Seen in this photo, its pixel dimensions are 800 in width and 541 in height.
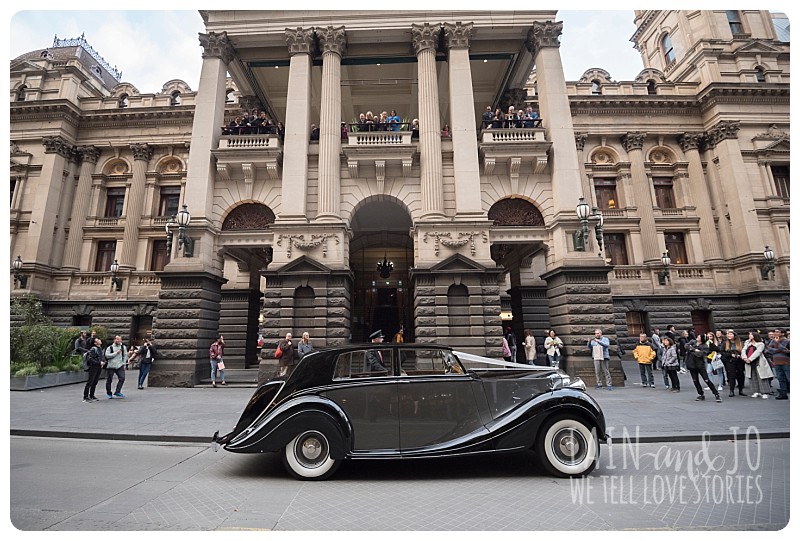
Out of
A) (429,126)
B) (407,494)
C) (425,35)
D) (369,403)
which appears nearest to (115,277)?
(429,126)

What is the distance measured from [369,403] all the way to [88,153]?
36.0 meters

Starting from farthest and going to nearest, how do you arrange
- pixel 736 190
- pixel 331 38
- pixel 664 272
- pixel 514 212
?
1. pixel 736 190
2. pixel 664 272
3. pixel 331 38
4. pixel 514 212

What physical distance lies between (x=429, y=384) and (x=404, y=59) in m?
21.4

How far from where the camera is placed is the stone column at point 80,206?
2836 centimetres

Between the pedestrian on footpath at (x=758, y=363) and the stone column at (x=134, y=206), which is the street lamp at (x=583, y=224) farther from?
the stone column at (x=134, y=206)

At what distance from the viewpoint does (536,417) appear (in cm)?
522

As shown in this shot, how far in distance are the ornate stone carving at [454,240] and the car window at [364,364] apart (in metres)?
11.3

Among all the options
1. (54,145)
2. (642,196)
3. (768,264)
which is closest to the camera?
(768,264)

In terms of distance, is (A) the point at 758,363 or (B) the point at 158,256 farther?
(B) the point at 158,256

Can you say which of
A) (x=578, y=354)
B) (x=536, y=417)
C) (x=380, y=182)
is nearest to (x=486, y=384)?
(x=536, y=417)

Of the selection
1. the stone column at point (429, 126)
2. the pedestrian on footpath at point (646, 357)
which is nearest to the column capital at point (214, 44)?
the stone column at point (429, 126)

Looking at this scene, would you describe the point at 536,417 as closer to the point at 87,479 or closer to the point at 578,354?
the point at 87,479

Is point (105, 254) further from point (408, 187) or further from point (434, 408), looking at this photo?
point (434, 408)

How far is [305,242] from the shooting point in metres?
16.7
